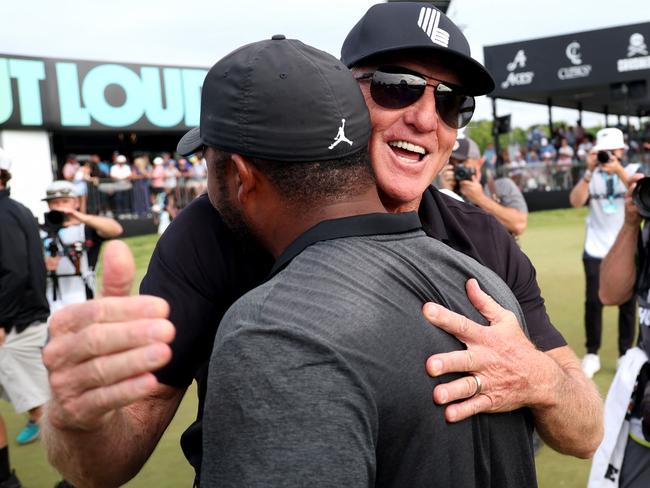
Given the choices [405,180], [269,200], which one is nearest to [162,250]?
[269,200]

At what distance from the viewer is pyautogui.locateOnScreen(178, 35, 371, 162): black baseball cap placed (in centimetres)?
121

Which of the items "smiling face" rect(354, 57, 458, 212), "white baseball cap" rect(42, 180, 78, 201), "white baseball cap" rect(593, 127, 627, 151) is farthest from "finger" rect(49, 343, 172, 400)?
"white baseball cap" rect(593, 127, 627, 151)

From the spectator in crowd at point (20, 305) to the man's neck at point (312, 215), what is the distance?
386cm

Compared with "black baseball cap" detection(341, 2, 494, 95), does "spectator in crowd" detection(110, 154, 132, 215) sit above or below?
below

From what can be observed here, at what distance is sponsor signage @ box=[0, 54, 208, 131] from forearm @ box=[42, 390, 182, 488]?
18.0 m

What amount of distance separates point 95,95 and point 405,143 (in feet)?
63.6

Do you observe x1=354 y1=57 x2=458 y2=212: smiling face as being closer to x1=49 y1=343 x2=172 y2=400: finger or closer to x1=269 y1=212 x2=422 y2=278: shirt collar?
x1=269 y1=212 x2=422 y2=278: shirt collar

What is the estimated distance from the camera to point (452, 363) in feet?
3.83

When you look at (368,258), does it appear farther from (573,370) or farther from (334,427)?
(573,370)

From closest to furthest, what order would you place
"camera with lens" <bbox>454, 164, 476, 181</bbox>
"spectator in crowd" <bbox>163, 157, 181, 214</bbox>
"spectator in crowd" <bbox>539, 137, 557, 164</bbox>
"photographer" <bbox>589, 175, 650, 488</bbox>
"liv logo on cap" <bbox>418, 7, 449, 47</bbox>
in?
"liv logo on cap" <bbox>418, 7, 449, 47</bbox> → "photographer" <bbox>589, 175, 650, 488</bbox> → "camera with lens" <bbox>454, 164, 476, 181</bbox> → "spectator in crowd" <bbox>163, 157, 181, 214</bbox> → "spectator in crowd" <bbox>539, 137, 557, 164</bbox>

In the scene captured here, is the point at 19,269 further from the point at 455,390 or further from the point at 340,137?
the point at 455,390

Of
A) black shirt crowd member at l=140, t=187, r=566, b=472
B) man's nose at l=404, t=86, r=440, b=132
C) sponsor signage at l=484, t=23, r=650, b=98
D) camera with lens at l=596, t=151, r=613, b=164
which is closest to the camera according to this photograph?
black shirt crowd member at l=140, t=187, r=566, b=472

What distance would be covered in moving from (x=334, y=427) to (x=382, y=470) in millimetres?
178

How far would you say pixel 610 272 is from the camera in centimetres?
289
